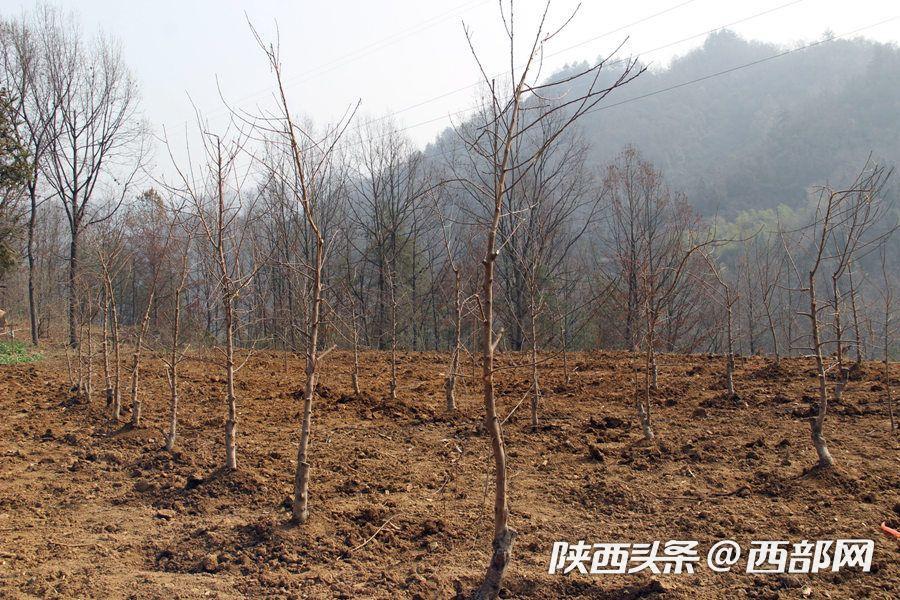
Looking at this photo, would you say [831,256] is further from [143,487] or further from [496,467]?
[143,487]

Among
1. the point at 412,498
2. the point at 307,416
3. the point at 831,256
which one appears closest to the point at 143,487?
the point at 307,416

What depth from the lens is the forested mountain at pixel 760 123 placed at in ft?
133

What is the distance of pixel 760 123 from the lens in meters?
49.7

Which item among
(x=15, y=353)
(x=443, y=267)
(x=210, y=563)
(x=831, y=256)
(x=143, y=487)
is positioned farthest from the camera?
(x=443, y=267)

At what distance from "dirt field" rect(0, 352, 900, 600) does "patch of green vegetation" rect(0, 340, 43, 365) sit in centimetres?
575

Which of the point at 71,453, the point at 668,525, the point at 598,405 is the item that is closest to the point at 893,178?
the point at 598,405

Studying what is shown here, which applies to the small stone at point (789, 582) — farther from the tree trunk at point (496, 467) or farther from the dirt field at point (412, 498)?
the tree trunk at point (496, 467)

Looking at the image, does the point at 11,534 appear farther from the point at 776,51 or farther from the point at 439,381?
the point at 776,51

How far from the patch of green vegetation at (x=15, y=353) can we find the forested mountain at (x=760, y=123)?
28.4 m

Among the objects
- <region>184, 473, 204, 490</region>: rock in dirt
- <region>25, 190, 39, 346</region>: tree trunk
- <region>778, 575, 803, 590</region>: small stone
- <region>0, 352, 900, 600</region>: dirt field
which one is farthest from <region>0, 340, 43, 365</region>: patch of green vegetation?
<region>778, 575, 803, 590</region>: small stone

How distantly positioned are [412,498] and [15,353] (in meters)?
13.4

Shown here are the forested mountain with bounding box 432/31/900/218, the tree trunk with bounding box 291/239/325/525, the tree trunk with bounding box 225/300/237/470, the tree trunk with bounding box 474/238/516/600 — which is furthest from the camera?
the forested mountain with bounding box 432/31/900/218

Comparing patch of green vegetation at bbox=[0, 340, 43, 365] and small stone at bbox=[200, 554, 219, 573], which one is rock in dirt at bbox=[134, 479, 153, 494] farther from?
patch of green vegetation at bbox=[0, 340, 43, 365]

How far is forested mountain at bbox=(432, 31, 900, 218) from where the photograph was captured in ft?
133
